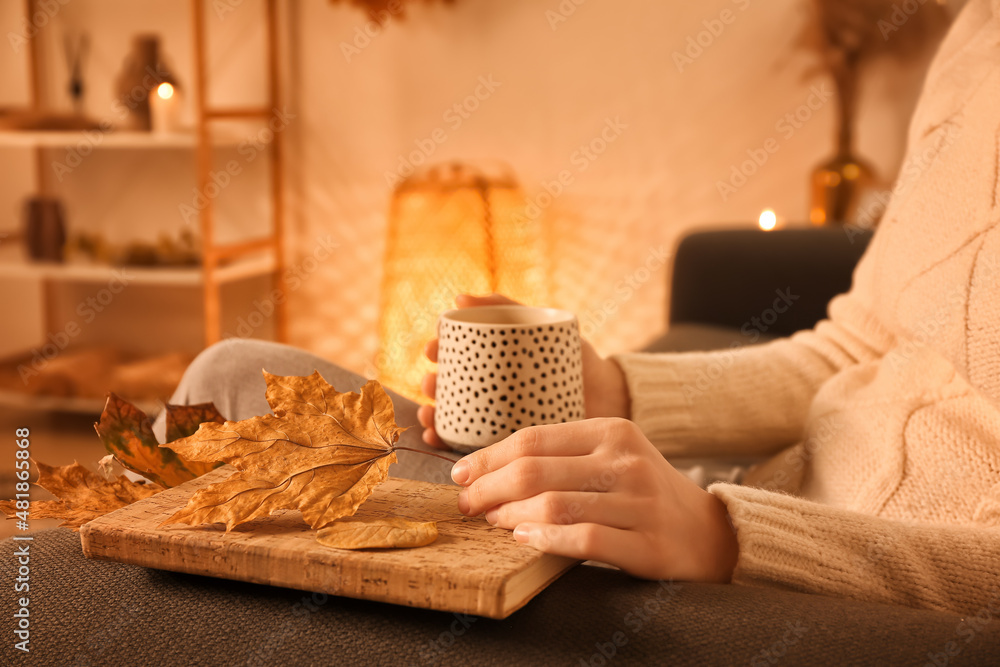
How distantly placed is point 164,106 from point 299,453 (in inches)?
77.5

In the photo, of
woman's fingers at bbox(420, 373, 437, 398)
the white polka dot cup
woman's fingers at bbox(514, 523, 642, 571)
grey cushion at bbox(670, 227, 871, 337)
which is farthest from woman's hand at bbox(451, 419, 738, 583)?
grey cushion at bbox(670, 227, 871, 337)

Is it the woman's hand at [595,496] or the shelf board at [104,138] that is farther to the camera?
the shelf board at [104,138]

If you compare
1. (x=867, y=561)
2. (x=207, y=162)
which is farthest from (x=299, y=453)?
(x=207, y=162)

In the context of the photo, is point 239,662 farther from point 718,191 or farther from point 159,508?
point 718,191

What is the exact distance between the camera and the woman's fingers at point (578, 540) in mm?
418

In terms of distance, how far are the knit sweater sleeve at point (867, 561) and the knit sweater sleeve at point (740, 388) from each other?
0.96 ft

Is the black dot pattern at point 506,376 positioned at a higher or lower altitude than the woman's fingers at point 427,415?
higher

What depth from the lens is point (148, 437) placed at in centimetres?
53

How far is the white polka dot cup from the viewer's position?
0.58m

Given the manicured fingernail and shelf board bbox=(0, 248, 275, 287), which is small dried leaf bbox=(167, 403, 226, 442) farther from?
shelf board bbox=(0, 248, 275, 287)

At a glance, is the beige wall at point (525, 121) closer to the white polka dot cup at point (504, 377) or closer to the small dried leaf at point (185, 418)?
the white polka dot cup at point (504, 377)

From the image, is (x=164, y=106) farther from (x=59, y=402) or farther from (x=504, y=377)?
(x=504, y=377)

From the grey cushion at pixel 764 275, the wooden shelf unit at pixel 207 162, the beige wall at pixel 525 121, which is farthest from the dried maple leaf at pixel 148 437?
the beige wall at pixel 525 121

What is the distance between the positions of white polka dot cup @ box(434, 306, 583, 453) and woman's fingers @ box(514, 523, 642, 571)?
6.5 inches
